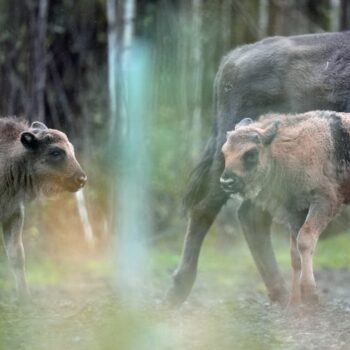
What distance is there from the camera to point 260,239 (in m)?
10.4

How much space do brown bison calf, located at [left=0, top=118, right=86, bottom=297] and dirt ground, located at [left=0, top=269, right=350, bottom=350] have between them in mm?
644

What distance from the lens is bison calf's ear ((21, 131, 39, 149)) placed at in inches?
372

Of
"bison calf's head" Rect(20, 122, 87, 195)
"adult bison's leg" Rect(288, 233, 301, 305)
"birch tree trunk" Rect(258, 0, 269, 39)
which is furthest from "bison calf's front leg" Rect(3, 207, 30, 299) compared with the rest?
"birch tree trunk" Rect(258, 0, 269, 39)

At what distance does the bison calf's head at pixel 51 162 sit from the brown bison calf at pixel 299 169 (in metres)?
1.53

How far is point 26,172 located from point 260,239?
92.4 inches

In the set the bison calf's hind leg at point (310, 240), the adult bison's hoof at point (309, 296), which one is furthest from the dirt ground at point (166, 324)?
the bison calf's hind leg at point (310, 240)

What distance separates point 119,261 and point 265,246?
4.73 metres

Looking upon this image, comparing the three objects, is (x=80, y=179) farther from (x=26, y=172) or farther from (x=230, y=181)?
(x=230, y=181)

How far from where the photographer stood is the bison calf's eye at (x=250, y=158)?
28.2 ft

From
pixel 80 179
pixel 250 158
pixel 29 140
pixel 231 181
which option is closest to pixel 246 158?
pixel 250 158

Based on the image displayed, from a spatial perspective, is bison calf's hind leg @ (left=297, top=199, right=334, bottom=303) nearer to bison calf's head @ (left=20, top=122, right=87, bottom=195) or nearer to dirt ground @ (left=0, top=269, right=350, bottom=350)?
dirt ground @ (left=0, top=269, right=350, bottom=350)

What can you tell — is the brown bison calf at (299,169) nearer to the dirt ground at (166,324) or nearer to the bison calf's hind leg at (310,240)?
the bison calf's hind leg at (310,240)

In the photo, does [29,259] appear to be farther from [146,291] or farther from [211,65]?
[211,65]

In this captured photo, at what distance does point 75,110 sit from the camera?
60.7ft
